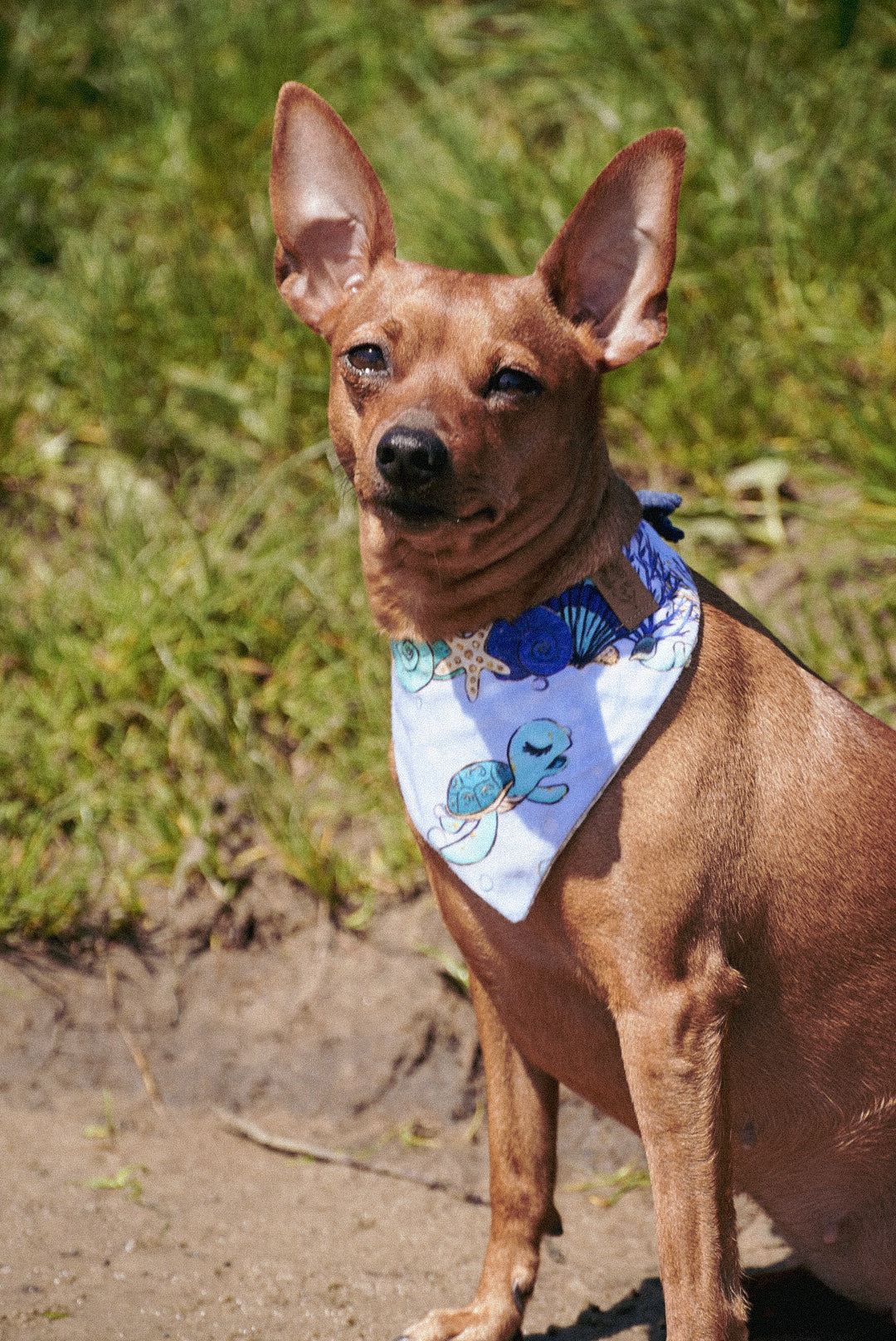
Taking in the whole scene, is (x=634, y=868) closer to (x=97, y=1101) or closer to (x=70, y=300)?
(x=97, y=1101)

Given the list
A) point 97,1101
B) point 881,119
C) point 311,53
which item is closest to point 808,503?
point 881,119

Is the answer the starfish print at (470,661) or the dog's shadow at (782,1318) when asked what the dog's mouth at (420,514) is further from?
the dog's shadow at (782,1318)

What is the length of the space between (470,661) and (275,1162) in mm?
1986

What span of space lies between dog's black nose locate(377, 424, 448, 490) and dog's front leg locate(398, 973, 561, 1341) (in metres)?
1.22

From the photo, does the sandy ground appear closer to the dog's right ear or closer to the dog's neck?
the dog's neck

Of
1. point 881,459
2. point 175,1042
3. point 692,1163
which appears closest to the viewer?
point 692,1163

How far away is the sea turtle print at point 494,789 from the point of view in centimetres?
261

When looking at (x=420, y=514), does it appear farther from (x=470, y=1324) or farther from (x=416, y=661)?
(x=470, y=1324)

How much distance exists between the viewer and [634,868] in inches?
98.3

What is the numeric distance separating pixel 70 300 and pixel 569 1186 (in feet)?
14.1

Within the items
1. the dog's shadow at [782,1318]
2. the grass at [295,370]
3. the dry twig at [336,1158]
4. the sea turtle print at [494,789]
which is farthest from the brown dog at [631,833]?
the grass at [295,370]

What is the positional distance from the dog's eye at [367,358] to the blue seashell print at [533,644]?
1.99 feet

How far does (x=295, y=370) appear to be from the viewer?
5.83m

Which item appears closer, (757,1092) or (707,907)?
(707,907)
